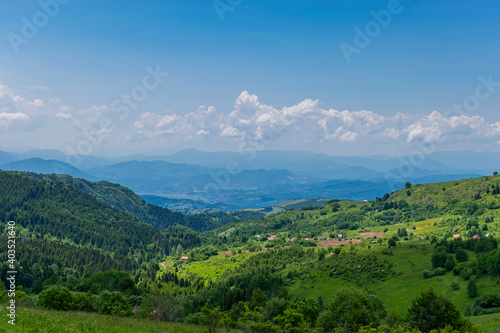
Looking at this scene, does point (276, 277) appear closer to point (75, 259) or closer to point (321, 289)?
point (321, 289)

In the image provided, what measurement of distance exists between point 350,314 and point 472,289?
1840 inches

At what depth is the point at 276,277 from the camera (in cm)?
13562

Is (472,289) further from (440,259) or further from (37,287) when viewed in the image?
(37,287)

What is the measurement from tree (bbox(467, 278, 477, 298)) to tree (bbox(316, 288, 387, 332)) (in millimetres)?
30796

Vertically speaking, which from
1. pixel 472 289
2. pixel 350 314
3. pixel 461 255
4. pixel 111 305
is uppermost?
pixel 350 314

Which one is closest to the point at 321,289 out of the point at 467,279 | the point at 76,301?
the point at 467,279

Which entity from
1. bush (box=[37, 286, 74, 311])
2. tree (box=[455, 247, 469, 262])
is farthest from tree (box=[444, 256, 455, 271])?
bush (box=[37, 286, 74, 311])

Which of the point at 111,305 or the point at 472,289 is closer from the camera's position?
the point at 111,305

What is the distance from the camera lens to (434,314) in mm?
54500

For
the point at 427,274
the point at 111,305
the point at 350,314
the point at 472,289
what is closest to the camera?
the point at 350,314

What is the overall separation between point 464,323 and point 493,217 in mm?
179313

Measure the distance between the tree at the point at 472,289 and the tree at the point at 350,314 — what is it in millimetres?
30796

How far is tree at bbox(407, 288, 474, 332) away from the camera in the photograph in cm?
5337

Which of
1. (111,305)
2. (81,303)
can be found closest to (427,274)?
(111,305)
